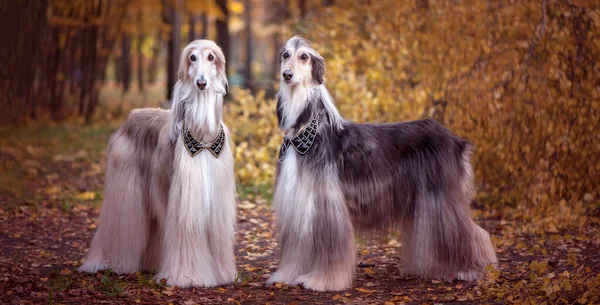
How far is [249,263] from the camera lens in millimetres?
6145

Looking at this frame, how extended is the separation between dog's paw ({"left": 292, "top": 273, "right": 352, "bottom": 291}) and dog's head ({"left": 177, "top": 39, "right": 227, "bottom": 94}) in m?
1.34

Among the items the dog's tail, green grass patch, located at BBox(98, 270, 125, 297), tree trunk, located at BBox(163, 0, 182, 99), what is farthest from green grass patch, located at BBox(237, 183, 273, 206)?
tree trunk, located at BBox(163, 0, 182, 99)

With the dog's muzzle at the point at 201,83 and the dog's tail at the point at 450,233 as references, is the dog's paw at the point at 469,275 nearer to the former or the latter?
the dog's tail at the point at 450,233

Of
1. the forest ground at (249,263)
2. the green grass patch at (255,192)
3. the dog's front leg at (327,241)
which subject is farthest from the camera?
the green grass patch at (255,192)

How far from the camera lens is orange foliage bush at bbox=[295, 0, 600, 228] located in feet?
23.4

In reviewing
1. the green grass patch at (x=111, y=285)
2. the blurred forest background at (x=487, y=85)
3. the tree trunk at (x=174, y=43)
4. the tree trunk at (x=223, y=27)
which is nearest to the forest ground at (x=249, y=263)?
the green grass patch at (x=111, y=285)

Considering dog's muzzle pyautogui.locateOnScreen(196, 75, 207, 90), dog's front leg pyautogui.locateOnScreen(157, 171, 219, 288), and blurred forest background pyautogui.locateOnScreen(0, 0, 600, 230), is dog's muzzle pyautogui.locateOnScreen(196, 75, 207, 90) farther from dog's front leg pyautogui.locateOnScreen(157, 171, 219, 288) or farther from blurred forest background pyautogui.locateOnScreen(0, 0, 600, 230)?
blurred forest background pyautogui.locateOnScreen(0, 0, 600, 230)

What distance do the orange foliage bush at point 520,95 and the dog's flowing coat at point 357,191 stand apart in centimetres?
211

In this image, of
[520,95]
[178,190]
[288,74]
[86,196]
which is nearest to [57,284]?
[178,190]

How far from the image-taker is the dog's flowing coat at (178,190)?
5047mm

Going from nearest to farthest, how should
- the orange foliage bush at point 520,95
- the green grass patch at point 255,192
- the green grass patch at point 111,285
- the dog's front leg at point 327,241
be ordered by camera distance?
the green grass patch at point 111,285 < the dog's front leg at point 327,241 < the orange foliage bush at point 520,95 < the green grass patch at point 255,192

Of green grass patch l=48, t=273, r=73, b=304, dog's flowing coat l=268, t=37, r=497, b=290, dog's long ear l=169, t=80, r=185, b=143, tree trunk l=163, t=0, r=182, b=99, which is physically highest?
tree trunk l=163, t=0, r=182, b=99

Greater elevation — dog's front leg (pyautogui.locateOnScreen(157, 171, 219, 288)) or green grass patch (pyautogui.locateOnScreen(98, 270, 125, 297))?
dog's front leg (pyautogui.locateOnScreen(157, 171, 219, 288))

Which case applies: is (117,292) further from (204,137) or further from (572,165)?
(572,165)
